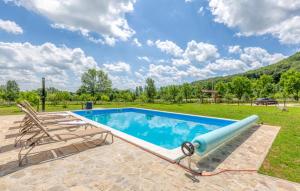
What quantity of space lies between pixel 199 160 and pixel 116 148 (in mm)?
2263

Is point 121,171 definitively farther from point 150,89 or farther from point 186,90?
point 186,90

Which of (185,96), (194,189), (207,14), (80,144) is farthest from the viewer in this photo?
(185,96)

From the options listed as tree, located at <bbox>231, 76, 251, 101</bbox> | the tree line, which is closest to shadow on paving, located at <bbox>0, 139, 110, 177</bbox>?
the tree line

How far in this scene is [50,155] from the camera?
3.89 meters

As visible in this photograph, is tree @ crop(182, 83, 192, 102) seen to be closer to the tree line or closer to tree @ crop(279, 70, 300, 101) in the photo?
the tree line

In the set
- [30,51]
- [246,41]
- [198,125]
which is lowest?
[198,125]

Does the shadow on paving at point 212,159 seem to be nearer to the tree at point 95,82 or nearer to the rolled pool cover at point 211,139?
the rolled pool cover at point 211,139

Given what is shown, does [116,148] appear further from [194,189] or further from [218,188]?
[218,188]

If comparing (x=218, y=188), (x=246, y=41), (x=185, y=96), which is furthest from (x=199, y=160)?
(x=185, y=96)

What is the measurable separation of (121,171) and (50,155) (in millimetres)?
2043

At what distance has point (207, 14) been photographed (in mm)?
15297

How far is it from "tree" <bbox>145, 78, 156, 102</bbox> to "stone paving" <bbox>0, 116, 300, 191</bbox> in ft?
93.4

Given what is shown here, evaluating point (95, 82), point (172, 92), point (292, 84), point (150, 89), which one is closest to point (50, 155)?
point (150, 89)

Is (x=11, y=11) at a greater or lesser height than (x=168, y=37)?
lesser
